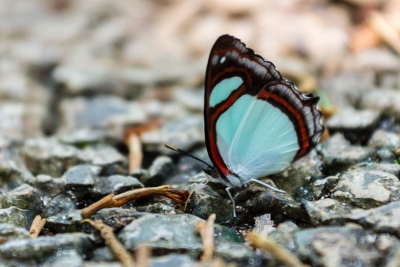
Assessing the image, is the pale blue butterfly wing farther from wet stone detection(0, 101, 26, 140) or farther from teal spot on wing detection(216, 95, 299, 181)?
wet stone detection(0, 101, 26, 140)

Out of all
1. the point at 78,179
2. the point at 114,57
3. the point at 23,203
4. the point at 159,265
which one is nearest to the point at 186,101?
the point at 114,57

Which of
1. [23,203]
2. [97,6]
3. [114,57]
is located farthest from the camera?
[97,6]

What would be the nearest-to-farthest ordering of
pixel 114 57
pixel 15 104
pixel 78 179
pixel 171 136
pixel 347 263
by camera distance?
pixel 347 263, pixel 78 179, pixel 171 136, pixel 15 104, pixel 114 57

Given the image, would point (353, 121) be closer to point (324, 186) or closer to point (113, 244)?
point (324, 186)

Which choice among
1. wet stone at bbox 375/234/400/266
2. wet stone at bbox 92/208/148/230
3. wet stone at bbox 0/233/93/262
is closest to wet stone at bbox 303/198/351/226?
wet stone at bbox 375/234/400/266

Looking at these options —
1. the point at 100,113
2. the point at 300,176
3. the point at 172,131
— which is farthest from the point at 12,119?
the point at 300,176

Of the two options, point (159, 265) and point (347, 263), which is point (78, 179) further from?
point (347, 263)
